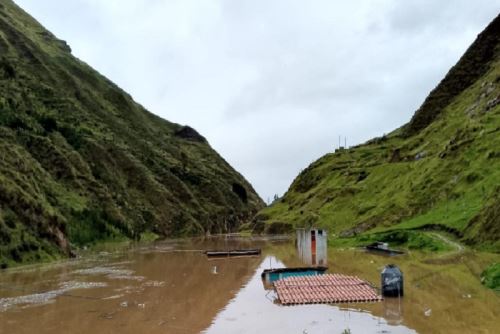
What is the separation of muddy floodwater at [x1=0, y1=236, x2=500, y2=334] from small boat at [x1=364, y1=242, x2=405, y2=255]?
1.52m

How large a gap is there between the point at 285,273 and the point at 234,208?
498 feet

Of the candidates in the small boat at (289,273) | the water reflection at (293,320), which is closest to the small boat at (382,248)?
the small boat at (289,273)

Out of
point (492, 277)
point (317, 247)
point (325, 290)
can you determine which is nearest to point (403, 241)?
point (317, 247)

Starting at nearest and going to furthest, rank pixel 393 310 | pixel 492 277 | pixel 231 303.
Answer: pixel 393 310, pixel 492 277, pixel 231 303

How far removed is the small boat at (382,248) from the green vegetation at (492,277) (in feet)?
56.5

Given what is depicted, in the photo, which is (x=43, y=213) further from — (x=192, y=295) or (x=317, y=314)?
(x=317, y=314)

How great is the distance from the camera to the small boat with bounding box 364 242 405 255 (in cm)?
4696

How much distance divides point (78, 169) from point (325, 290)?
3314 inches

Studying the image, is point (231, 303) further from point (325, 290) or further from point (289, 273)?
point (289, 273)

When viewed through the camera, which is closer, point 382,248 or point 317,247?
point 317,247

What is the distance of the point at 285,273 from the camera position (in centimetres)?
3759

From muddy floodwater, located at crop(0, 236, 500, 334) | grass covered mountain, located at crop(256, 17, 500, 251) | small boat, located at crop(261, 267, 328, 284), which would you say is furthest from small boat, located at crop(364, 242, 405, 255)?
small boat, located at crop(261, 267, 328, 284)

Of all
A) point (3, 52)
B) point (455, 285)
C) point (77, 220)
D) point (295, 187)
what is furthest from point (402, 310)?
point (3, 52)

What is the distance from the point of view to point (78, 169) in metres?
104
